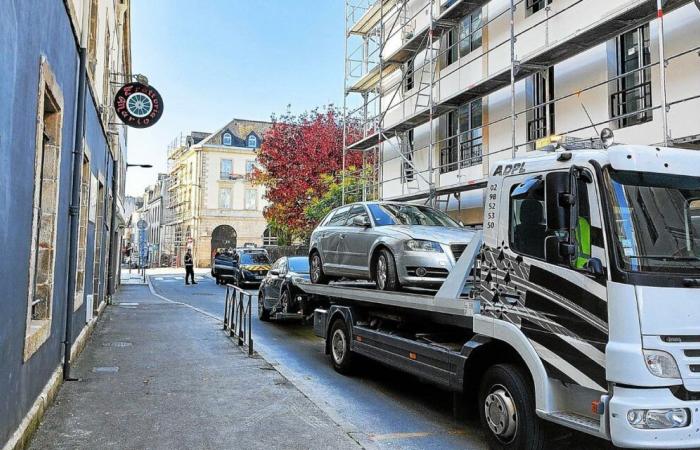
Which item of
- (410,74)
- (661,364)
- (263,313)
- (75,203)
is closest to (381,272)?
(75,203)

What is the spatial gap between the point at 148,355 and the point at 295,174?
21703 millimetres

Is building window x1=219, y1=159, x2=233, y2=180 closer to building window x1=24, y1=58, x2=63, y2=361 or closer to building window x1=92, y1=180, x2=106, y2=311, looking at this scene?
building window x1=92, y1=180, x2=106, y2=311

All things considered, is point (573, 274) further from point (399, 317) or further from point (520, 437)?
point (399, 317)

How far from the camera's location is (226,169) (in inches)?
2346

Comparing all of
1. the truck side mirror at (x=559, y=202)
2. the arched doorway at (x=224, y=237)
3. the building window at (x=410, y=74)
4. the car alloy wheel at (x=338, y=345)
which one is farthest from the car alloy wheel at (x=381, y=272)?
the arched doorway at (x=224, y=237)

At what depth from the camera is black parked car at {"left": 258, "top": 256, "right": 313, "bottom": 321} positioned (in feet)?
41.7

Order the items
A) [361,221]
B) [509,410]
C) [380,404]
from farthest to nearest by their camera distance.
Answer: [361,221] < [380,404] < [509,410]

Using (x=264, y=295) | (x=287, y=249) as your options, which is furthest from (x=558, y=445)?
(x=287, y=249)

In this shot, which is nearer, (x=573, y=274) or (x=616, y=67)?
(x=573, y=274)

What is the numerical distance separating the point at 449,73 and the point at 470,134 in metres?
1.77

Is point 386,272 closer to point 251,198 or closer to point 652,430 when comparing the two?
point 652,430

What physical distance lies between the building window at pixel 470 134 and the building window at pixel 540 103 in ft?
5.98

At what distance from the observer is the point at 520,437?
478cm

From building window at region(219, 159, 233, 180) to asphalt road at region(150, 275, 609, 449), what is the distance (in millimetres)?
49480
